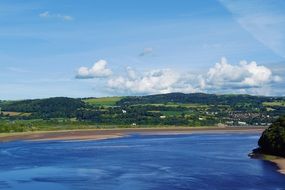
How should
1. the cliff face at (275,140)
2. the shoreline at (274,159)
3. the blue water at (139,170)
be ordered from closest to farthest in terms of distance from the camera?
the blue water at (139,170)
the shoreline at (274,159)
the cliff face at (275,140)

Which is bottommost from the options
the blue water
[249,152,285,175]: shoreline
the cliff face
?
the blue water

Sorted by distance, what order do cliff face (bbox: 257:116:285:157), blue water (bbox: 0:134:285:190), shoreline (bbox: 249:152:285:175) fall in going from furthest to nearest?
1. cliff face (bbox: 257:116:285:157)
2. shoreline (bbox: 249:152:285:175)
3. blue water (bbox: 0:134:285:190)

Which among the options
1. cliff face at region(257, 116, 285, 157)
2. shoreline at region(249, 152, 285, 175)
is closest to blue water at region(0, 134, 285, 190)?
shoreline at region(249, 152, 285, 175)

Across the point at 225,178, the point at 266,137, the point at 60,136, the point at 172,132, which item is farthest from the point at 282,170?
the point at 172,132

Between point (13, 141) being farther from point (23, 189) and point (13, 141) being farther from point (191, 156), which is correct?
point (23, 189)

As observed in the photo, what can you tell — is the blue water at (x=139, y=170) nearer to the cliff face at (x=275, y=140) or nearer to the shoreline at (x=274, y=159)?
the shoreline at (x=274, y=159)

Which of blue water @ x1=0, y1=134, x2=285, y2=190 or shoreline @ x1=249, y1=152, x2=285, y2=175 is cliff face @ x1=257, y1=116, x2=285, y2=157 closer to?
shoreline @ x1=249, y1=152, x2=285, y2=175

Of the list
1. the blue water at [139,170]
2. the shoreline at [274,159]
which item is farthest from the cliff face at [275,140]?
the blue water at [139,170]
